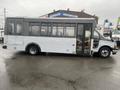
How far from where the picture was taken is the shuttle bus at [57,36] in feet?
35.4

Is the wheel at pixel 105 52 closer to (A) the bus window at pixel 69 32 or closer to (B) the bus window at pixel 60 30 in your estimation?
(A) the bus window at pixel 69 32

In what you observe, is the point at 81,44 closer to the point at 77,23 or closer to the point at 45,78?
the point at 77,23

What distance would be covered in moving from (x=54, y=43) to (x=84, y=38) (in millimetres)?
2234

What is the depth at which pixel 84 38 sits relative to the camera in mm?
10781

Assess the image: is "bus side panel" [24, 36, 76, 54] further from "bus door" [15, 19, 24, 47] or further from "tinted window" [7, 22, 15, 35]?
"tinted window" [7, 22, 15, 35]

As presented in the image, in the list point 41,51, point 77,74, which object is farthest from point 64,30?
point 77,74

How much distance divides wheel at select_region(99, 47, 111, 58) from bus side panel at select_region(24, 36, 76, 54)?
201 cm

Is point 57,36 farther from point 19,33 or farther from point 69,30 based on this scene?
point 19,33

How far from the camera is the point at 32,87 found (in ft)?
16.7

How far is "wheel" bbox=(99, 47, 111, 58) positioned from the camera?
1099 centimetres

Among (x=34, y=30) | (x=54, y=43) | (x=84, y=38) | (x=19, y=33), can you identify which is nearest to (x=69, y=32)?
(x=84, y=38)

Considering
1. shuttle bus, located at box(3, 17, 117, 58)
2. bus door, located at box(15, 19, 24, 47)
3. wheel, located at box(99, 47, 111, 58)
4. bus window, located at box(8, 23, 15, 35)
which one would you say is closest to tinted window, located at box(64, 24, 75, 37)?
shuttle bus, located at box(3, 17, 117, 58)

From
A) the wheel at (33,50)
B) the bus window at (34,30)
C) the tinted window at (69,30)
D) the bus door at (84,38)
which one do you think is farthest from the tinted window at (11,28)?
the bus door at (84,38)

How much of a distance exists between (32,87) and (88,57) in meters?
6.75
